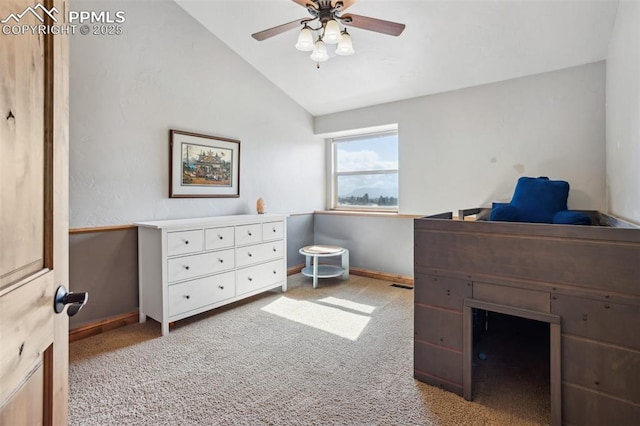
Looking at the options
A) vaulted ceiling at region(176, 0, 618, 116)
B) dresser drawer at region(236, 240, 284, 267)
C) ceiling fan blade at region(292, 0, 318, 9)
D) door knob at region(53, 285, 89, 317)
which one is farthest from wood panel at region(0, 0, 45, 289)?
vaulted ceiling at region(176, 0, 618, 116)

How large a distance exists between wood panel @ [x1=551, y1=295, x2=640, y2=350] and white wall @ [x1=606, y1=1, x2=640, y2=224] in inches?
22.7

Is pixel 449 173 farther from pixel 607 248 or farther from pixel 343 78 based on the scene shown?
pixel 607 248

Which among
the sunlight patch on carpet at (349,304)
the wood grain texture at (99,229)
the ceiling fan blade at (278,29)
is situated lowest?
the sunlight patch on carpet at (349,304)

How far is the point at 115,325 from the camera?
2.57 meters

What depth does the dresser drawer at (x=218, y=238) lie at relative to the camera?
2699 mm

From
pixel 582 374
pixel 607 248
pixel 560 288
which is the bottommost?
pixel 582 374

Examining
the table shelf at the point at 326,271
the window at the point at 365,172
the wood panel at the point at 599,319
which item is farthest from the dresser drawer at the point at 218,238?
the wood panel at the point at 599,319

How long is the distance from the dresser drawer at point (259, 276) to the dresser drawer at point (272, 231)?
10.6 inches

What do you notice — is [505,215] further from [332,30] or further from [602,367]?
[332,30]

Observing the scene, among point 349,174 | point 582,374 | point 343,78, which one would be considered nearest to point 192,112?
point 343,78

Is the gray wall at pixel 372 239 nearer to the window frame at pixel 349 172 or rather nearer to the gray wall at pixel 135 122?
the window frame at pixel 349 172

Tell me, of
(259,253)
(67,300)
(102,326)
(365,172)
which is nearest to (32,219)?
(67,300)

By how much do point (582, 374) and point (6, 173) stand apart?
2.08 metres

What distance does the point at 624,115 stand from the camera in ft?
6.36
